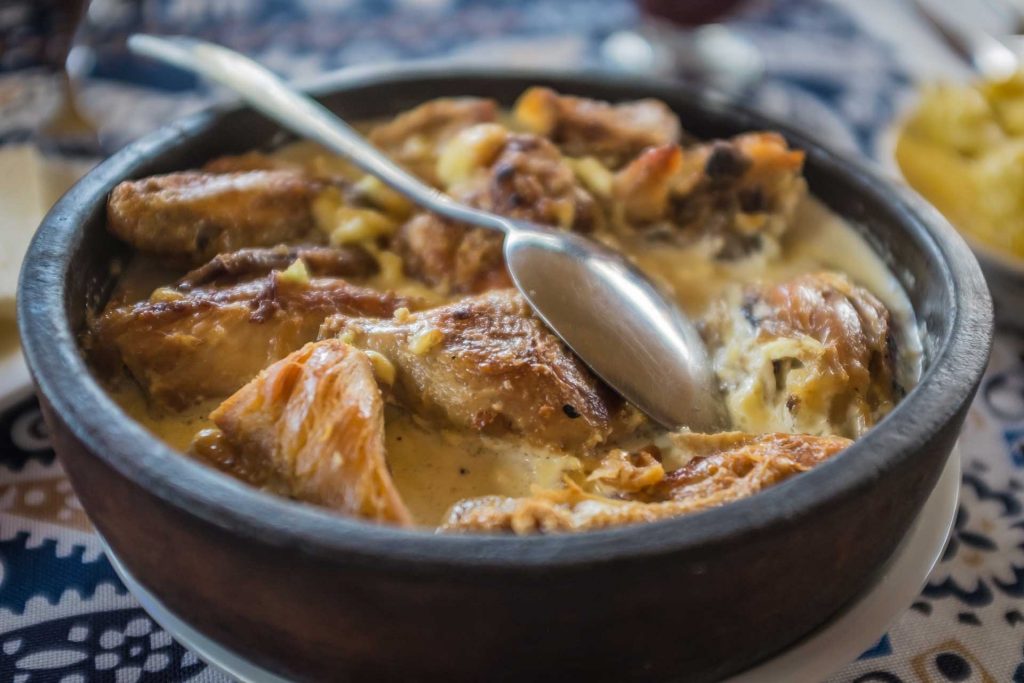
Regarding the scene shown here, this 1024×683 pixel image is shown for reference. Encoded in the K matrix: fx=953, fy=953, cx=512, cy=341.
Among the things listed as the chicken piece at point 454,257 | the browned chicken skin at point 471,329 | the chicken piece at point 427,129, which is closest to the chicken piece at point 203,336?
the browned chicken skin at point 471,329

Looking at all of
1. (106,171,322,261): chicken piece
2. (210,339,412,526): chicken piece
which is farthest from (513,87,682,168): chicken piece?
(210,339,412,526): chicken piece

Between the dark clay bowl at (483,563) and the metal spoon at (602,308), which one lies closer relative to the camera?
the dark clay bowl at (483,563)

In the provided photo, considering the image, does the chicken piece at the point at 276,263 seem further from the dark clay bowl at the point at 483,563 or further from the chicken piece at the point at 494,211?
the dark clay bowl at the point at 483,563

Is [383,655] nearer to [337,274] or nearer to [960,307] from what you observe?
[337,274]

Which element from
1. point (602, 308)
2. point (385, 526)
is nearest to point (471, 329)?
point (602, 308)

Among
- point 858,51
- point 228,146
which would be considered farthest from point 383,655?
point 858,51

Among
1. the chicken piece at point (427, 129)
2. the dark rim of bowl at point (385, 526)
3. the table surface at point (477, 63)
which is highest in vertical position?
the dark rim of bowl at point (385, 526)

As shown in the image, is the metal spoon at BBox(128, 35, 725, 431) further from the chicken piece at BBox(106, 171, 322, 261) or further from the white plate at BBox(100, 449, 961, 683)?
the white plate at BBox(100, 449, 961, 683)
